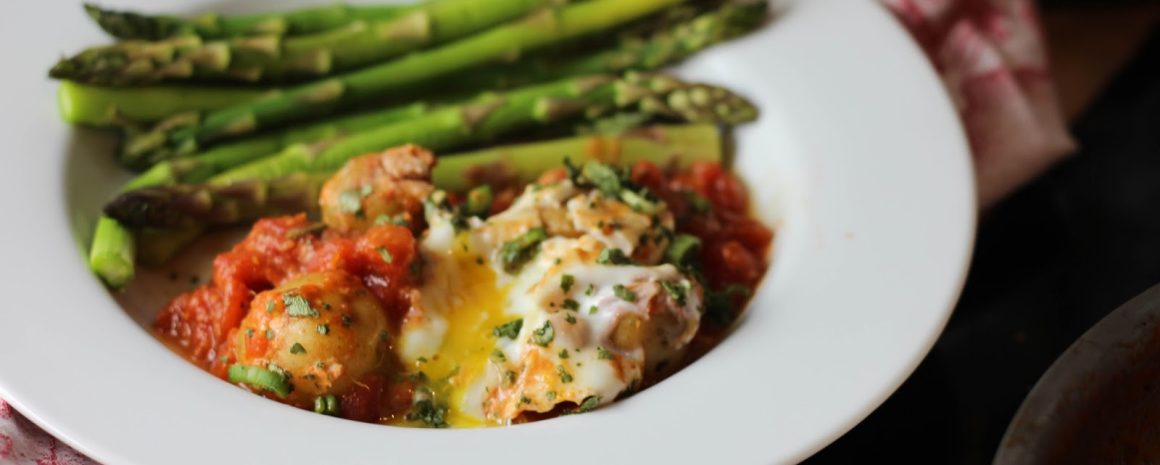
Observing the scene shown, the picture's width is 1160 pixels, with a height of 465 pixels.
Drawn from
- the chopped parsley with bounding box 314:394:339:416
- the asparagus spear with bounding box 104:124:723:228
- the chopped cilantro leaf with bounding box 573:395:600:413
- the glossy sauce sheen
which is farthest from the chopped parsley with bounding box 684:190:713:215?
the chopped parsley with bounding box 314:394:339:416

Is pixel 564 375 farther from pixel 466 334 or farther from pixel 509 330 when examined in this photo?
pixel 466 334

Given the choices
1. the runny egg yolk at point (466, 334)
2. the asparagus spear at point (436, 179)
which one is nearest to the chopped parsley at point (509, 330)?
the runny egg yolk at point (466, 334)

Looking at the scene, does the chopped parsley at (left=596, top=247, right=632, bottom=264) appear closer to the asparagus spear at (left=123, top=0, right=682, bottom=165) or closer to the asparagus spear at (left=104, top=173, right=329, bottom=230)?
the asparagus spear at (left=104, top=173, right=329, bottom=230)

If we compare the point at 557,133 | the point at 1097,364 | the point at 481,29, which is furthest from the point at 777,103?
the point at 1097,364

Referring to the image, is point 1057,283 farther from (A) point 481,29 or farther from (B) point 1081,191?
(A) point 481,29

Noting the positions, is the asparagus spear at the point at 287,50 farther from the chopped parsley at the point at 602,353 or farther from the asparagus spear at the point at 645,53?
the chopped parsley at the point at 602,353
